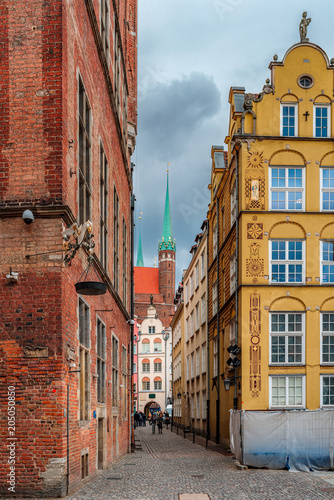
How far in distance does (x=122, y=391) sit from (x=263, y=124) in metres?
11.5

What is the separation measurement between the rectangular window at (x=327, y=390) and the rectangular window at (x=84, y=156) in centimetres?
1288

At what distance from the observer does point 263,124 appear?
2658 cm

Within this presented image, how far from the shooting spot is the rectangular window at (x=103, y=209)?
1894cm

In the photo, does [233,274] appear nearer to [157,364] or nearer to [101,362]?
[101,362]

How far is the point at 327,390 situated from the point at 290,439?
6761mm

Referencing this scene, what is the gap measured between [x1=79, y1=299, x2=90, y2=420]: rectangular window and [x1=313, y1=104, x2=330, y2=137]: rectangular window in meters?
14.8

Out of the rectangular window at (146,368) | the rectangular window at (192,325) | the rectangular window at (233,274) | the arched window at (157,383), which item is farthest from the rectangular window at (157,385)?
the rectangular window at (233,274)

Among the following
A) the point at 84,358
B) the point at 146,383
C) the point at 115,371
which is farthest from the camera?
the point at 146,383

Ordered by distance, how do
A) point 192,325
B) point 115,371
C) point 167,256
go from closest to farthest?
point 115,371 < point 192,325 < point 167,256

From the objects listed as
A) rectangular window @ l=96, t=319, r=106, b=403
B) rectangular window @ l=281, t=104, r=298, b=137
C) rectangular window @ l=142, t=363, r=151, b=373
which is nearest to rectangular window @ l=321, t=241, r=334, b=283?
rectangular window @ l=281, t=104, r=298, b=137

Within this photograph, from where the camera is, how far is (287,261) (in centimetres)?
2566

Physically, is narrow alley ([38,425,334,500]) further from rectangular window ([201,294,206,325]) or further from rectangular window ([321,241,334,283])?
rectangular window ([201,294,206,325])

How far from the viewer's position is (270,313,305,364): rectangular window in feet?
81.8

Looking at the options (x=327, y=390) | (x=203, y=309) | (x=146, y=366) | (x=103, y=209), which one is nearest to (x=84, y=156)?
(x=103, y=209)
